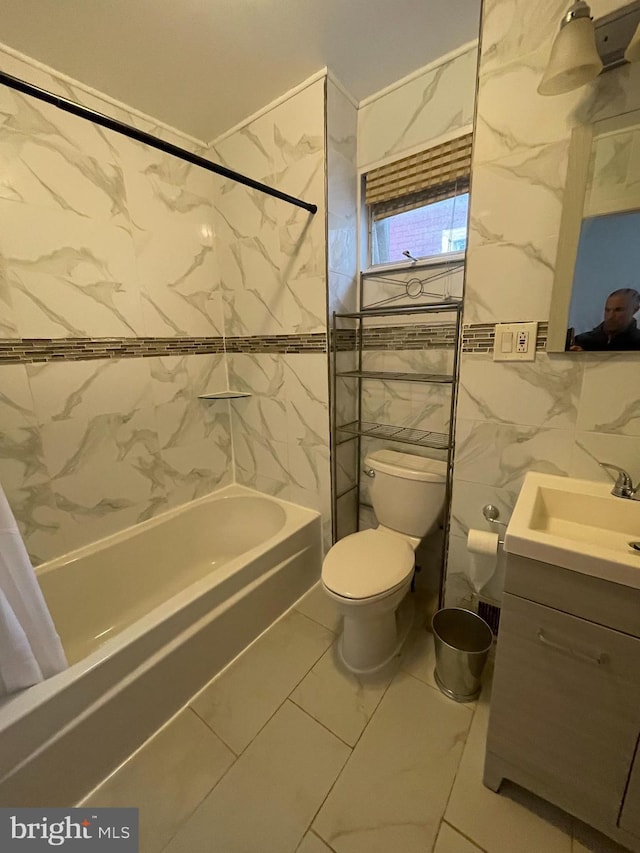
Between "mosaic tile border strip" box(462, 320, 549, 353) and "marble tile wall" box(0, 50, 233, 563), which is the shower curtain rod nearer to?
"marble tile wall" box(0, 50, 233, 563)

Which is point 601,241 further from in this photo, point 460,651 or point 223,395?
point 223,395

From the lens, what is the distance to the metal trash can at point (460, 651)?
127 cm

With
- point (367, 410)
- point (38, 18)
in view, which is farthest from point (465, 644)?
point (38, 18)

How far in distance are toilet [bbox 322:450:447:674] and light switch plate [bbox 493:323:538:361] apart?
1.94 feet

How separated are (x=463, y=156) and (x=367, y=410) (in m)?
1.19

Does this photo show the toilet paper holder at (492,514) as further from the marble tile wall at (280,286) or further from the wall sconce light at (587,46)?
the wall sconce light at (587,46)

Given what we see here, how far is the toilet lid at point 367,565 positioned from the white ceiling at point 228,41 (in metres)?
1.99

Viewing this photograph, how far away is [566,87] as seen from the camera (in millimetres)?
898

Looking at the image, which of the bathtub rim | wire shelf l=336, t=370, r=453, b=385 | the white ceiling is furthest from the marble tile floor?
the white ceiling

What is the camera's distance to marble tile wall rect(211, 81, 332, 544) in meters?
1.62

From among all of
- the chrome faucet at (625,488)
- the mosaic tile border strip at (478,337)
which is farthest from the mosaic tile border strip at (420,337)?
the chrome faucet at (625,488)

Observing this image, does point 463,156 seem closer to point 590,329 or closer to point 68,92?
point 590,329

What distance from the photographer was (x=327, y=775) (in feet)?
3.59

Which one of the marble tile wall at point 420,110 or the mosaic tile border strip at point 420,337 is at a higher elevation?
the marble tile wall at point 420,110
